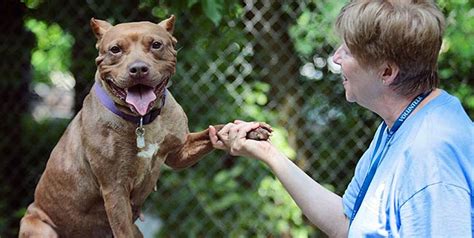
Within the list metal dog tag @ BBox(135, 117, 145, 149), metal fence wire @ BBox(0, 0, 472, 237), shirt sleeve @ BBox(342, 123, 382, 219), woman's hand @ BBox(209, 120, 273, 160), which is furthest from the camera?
metal fence wire @ BBox(0, 0, 472, 237)

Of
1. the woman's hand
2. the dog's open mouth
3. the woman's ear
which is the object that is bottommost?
the woman's hand

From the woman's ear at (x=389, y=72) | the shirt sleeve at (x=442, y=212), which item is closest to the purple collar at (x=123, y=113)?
the woman's ear at (x=389, y=72)

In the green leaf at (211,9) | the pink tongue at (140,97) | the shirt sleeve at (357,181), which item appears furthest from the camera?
the green leaf at (211,9)

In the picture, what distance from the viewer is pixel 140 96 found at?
2.58m

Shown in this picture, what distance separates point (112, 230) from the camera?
2.85 m

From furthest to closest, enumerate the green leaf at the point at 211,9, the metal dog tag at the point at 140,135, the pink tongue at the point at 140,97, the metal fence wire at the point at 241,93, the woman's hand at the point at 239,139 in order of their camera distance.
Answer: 1. the metal fence wire at the point at 241,93
2. the green leaf at the point at 211,9
3. the woman's hand at the point at 239,139
4. the metal dog tag at the point at 140,135
5. the pink tongue at the point at 140,97

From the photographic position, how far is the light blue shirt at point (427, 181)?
2.21m

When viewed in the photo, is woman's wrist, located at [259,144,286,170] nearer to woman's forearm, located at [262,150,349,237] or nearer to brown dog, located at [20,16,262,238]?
woman's forearm, located at [262,150,349,237]

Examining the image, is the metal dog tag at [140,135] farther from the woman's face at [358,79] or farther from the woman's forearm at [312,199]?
the woman's face at [358,79]

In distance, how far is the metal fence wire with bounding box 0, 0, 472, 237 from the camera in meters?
5.53

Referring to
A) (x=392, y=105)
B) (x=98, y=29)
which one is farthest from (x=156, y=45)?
(x=392, y=105)

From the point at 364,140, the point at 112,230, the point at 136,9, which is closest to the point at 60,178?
the point at 112,230

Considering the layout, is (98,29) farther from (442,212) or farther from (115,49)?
(442,212)

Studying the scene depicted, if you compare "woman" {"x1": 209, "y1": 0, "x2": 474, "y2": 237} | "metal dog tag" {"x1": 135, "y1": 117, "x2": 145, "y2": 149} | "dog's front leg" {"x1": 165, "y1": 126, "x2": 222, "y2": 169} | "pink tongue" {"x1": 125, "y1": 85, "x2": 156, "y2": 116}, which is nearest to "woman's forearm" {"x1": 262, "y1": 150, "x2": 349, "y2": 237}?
"dog's front leg" {"x1": 165, "y1": 126, "x2": 222, "y2": 169}
